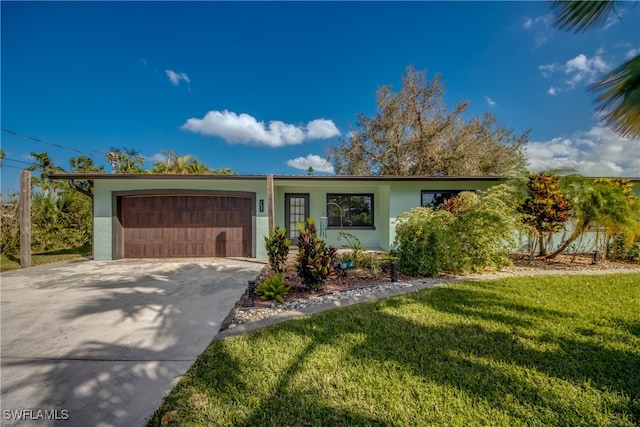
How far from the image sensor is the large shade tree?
15.1m

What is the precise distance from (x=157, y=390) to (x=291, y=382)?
1.11 meters

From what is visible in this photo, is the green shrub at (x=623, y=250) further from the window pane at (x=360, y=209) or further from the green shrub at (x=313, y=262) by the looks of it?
the green shrub at (x=313, y=262)

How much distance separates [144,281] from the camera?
528 centimetres

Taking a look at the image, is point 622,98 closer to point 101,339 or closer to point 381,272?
point 381,272

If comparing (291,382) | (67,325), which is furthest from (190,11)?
(291,382)

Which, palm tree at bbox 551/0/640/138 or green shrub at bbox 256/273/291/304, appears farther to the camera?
green shrub at bbox 256/273/291/304

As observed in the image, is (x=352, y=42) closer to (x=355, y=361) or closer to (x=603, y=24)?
(x=603, y=24)

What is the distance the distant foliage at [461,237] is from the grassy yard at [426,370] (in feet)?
5.98

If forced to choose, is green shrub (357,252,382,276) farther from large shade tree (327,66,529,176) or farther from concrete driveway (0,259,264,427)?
large shade tree (327,66,529,176)

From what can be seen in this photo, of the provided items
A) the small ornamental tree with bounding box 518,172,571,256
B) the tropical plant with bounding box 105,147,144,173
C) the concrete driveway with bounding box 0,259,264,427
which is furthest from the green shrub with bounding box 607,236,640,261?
the tropical plant with bounding box 105,147,144,173

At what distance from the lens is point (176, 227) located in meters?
8.15

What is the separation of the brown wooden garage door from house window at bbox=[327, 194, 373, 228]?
3.45m

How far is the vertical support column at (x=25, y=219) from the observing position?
6.85 m

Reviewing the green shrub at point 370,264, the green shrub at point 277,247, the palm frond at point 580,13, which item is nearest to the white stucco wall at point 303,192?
the green shrub at point 370,264
